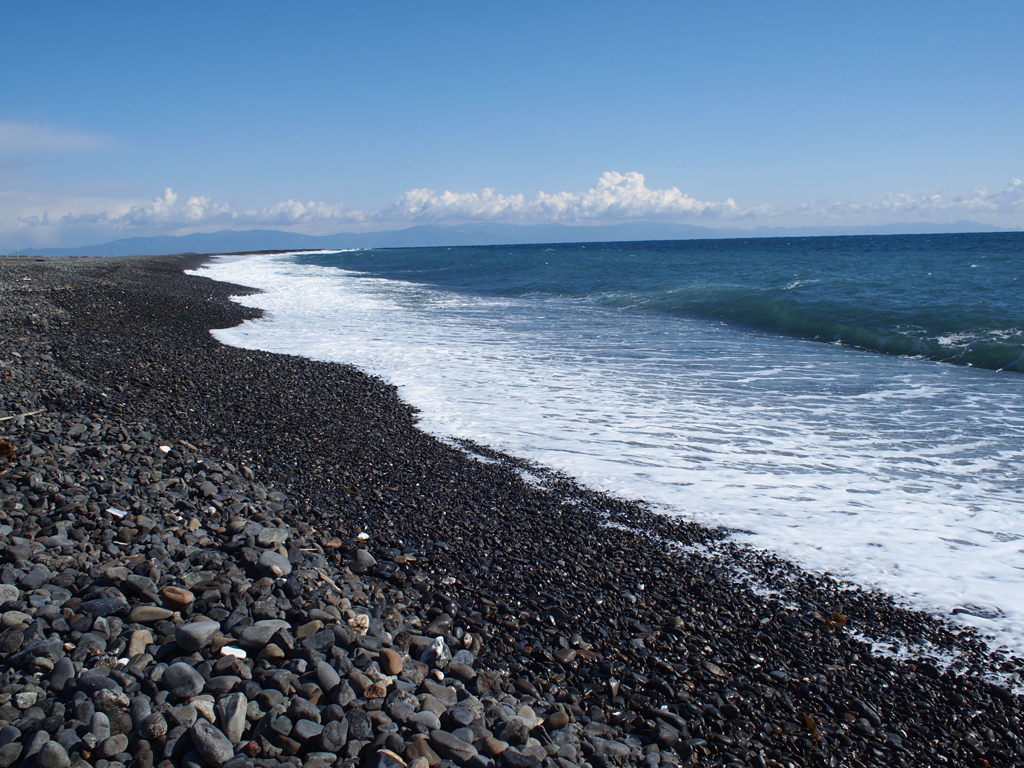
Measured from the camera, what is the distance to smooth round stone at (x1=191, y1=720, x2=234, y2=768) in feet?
7.82

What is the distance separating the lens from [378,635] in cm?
335

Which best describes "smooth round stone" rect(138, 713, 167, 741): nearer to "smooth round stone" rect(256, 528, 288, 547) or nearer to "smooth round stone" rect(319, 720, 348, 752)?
"smooth round stone" rect(319, 720, 348, 752)

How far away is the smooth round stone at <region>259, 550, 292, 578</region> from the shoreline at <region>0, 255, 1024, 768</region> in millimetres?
547

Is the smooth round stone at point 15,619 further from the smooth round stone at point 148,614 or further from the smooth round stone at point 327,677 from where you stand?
the smooth round stone at point 327,677

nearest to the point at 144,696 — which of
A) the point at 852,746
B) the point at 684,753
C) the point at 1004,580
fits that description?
the point at 684,753

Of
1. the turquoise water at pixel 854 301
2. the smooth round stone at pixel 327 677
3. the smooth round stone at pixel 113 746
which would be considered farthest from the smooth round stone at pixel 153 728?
the turquoise water at pixel 854 301

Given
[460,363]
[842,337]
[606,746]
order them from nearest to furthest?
1. [606,746]
2. [460,363]
3. [842,337]

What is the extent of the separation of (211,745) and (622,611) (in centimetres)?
220

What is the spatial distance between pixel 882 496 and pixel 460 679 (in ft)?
13.6

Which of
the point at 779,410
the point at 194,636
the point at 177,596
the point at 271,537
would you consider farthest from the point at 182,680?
the point at 779,410

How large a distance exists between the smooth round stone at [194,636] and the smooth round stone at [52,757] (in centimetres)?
64

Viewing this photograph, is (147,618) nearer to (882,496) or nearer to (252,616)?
(252,616)

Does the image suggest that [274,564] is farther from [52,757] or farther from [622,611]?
[622,611]

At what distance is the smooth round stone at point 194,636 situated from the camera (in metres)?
2.94
